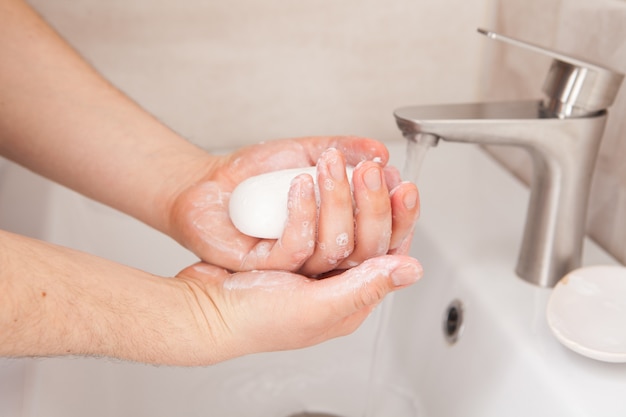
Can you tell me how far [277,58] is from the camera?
0.91 m

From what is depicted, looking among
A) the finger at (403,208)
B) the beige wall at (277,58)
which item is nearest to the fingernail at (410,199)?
the finger at (403,208)

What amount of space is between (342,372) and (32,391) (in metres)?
0.39

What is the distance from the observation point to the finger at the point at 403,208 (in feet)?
1.69

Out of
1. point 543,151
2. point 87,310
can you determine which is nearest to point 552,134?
point 543,151

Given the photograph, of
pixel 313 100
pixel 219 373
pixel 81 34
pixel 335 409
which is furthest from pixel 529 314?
pixel 81 34

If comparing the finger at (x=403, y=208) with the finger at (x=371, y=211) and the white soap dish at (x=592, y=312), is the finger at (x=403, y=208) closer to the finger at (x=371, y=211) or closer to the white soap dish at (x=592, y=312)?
the finger at (x=371, y=211)

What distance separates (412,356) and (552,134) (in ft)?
0.98

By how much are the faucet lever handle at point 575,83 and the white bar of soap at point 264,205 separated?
0.63 feet

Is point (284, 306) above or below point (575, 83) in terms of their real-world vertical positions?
below

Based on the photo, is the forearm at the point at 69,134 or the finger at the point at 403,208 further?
the forearm at the point at 69,134

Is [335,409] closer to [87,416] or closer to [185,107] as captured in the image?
[87,416]

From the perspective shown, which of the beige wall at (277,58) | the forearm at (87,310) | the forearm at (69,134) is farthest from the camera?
the beige wall at (277,58)

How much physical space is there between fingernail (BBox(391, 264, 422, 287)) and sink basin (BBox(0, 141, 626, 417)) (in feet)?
0.56

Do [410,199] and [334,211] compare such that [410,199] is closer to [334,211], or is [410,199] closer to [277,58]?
[334,211]
